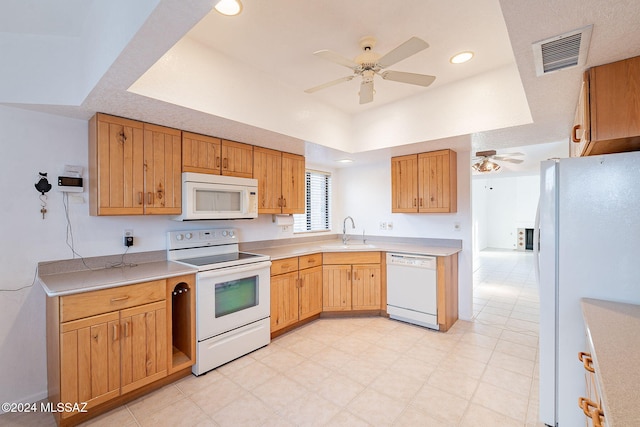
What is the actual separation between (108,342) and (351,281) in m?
2.56

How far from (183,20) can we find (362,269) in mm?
3154

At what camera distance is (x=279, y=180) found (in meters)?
3.45

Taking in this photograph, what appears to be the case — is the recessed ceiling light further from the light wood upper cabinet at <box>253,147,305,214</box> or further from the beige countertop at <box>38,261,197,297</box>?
the beige countertop at <box>38,261,197,297</box>

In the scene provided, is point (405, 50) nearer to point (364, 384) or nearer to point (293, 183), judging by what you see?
point (293, 183)

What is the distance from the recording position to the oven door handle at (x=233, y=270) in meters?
2.42

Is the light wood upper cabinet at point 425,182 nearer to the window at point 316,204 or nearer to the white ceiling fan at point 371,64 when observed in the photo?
the window at point 316,204

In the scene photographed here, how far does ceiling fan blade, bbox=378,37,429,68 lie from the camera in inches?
61.7

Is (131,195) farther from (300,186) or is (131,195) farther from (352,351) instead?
(352,351)

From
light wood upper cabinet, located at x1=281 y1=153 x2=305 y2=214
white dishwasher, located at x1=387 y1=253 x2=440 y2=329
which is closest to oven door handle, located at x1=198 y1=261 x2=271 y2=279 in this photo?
light wood upper cabinet, located at x1=281 y1=153 x2=305 y2=214

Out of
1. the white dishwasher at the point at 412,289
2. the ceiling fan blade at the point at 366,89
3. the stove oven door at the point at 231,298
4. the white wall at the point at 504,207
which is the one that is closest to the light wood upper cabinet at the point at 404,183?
the white dishwasher at the point at 412,289

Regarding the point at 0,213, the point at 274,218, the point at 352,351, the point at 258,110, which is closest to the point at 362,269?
the point at 352,351

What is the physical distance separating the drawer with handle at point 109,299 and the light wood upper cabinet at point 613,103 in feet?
9.78

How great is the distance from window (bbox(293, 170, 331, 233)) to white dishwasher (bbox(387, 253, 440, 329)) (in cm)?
139

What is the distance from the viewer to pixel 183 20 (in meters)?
1.22
